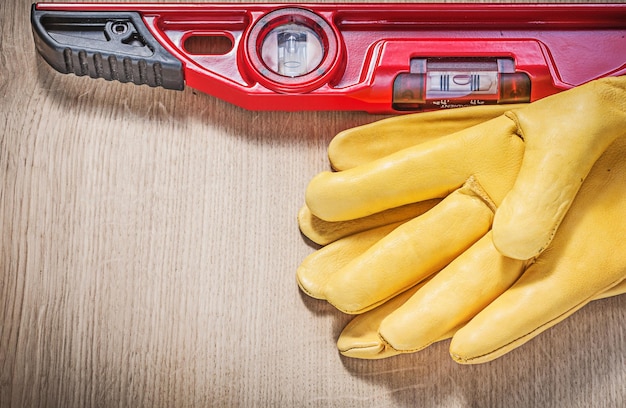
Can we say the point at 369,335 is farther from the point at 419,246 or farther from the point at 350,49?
the point at 350,49

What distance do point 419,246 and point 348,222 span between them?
11cm

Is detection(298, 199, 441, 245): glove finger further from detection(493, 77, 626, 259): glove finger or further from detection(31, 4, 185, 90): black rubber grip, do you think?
detection(31, 4, 185, 90): black rubber grip

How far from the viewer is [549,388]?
868 millimetres

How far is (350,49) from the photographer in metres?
0.89

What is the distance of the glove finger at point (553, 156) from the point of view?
0.72 metres

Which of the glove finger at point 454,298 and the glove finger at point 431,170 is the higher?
the glove finger at point 431,170

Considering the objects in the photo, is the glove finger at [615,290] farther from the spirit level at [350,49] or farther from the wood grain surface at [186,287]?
the spirit level at [350,49]

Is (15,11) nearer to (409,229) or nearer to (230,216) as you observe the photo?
(230,216)

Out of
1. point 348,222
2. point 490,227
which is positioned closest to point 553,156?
point 490,227

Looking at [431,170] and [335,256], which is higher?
[431,170]

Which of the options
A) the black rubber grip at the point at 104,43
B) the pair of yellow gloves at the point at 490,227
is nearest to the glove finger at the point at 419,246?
the pair of yellow gloves at the point at 490,227

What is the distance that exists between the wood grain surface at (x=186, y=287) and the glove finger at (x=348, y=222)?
0.03 meters

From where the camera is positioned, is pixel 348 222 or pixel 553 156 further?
→ pixel 348 222

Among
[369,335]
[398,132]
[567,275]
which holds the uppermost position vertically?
[398,132]
